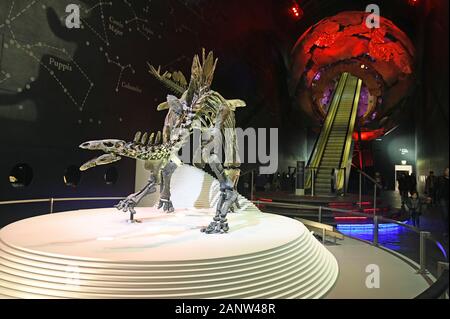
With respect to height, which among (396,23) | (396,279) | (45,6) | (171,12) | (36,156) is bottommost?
(396,279)

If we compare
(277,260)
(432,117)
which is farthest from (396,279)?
(432,117)

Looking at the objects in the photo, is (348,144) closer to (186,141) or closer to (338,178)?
(338,178)

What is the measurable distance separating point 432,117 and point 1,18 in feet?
19.7

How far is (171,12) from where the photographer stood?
29.6ft

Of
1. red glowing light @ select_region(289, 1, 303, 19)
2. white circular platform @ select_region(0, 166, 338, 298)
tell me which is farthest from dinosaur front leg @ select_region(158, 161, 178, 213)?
red glowing light @ select_region(289, 1, 303, 19)

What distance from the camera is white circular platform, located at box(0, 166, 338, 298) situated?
251 cm

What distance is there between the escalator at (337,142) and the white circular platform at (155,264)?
27.3ft

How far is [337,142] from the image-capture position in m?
14.5

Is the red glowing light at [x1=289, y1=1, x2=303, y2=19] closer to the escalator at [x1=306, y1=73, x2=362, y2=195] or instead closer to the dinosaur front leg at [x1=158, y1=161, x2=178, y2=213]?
the escalator at [x1=306, y1=73, x2=362, y2=195]

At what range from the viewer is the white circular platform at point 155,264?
2.51 meters

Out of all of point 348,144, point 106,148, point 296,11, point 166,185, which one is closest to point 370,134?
point 348,144

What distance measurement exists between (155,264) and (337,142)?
43.7 ft

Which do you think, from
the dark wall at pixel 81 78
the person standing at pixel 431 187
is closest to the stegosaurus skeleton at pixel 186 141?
the dark wall at pixel 81 78
